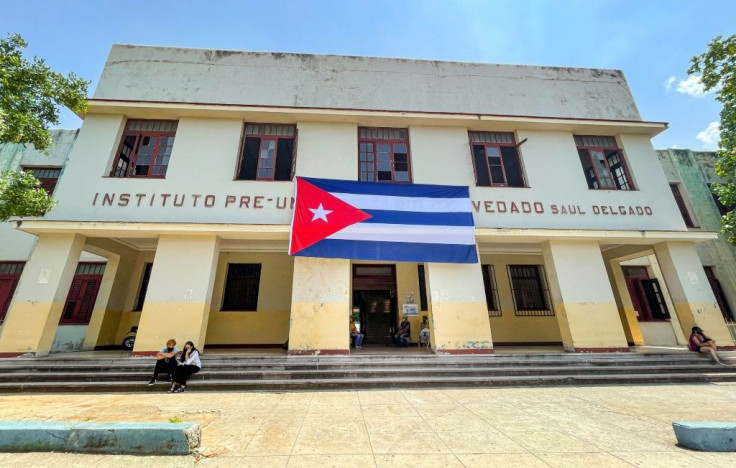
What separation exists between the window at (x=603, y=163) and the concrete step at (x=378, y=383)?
5.93 metres

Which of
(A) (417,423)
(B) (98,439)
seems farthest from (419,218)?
(B) (98,439)

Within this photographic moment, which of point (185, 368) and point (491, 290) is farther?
point (491, 290)

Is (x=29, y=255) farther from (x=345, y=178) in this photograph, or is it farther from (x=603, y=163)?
(x=603, y=163)

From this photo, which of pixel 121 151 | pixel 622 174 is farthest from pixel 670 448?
pixel 121 151

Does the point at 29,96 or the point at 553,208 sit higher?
the point at 29,96

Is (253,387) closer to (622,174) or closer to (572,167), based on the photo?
(572,167)

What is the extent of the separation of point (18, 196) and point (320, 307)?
22.3 feet

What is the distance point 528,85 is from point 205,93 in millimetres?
11732

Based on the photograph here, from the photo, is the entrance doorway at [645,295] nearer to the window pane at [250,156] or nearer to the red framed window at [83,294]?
the window pane at [250,156]

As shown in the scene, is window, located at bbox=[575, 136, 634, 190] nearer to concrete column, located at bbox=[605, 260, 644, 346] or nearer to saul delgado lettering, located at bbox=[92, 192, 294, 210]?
concrete column, located at bbox=[605, 260, 644, 346]

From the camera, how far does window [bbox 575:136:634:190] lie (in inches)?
400

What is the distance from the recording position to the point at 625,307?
11.0m

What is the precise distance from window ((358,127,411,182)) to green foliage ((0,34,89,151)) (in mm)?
7410

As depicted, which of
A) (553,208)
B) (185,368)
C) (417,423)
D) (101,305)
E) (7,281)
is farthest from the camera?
(7,281)
